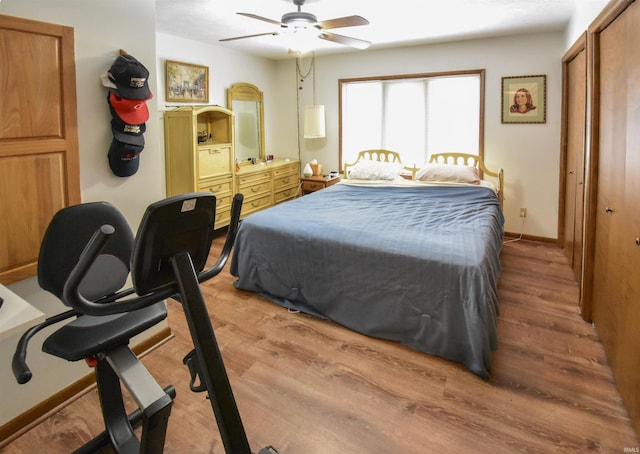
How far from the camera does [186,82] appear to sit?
14.7 ft

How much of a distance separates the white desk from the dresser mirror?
424cm

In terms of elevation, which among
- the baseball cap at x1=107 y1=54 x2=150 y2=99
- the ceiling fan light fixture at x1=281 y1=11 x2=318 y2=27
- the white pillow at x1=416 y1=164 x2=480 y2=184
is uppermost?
the ceiling fan light fixture at x1=281 y1=11 x2=318 y2=27

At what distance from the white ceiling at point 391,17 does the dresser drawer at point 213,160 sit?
3.81 feet

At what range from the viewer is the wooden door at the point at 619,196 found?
182cm

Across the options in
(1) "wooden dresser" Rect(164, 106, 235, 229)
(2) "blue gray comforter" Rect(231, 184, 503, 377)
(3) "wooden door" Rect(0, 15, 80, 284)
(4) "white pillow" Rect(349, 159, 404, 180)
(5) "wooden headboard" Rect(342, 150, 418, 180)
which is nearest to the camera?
(3) "wooden door" Rect(0, 15, 80, 284)

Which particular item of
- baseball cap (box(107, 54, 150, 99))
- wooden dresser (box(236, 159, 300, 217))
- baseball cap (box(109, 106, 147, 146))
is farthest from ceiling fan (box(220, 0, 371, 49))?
wooden dresser (box(236, 159, 300, 217))

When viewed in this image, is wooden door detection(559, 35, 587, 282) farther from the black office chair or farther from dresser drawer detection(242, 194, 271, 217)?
dresser drawer detection(242, 194, 271, 217)

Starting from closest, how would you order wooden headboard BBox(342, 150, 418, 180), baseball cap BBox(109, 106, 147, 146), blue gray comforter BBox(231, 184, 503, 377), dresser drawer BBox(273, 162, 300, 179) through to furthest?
baseball cap BBox(109, 106, 147, 146)
blue gray comforter BBox(231, 184, 503, 377)
wooden headboard BBox(342, 150, 418, 180)
dresser drawer BBox(273, 162, 300, 179)

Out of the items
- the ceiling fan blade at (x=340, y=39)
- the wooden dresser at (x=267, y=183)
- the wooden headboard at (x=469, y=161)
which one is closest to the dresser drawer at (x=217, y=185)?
the wooden dresser at (x=267, y=183)

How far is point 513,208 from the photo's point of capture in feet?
15.3

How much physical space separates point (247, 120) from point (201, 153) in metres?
1.42

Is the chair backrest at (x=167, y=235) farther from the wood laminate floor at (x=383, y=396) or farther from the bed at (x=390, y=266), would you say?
the bed at (x=390, y=266)

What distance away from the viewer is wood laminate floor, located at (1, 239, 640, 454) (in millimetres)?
1779

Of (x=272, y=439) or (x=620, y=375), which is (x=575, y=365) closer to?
(x=620, y=375)
